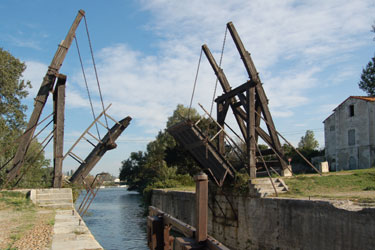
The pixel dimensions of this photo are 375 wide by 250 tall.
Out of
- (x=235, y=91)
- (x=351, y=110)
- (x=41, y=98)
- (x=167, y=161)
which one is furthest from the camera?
(x=167, y=161)

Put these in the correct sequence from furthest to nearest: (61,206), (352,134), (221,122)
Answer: (352,134) → (221,122) → (61,206)

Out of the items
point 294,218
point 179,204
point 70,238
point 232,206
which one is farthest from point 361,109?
point 70,238

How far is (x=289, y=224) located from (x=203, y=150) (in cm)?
537

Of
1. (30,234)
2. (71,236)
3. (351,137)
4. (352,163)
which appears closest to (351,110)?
(351,137)

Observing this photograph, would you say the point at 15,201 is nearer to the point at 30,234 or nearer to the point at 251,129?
the point at 30,234

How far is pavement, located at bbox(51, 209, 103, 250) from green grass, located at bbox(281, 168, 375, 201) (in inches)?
295

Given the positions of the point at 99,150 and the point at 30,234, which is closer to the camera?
the point at 30,234

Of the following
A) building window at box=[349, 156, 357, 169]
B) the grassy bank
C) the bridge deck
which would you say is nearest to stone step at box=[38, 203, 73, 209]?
the grassy bank

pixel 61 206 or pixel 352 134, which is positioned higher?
pixel 352 134

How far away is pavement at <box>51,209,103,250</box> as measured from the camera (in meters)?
6.26

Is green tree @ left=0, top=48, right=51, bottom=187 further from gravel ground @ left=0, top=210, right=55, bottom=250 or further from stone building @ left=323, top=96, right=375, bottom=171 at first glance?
stone building @ left=323, top=96, right=375, bottom=171

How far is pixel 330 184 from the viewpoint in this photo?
43.7ft

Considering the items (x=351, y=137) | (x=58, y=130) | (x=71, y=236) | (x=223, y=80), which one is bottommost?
(x=71, y=236)

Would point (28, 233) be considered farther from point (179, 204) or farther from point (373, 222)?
point (179, 204)
